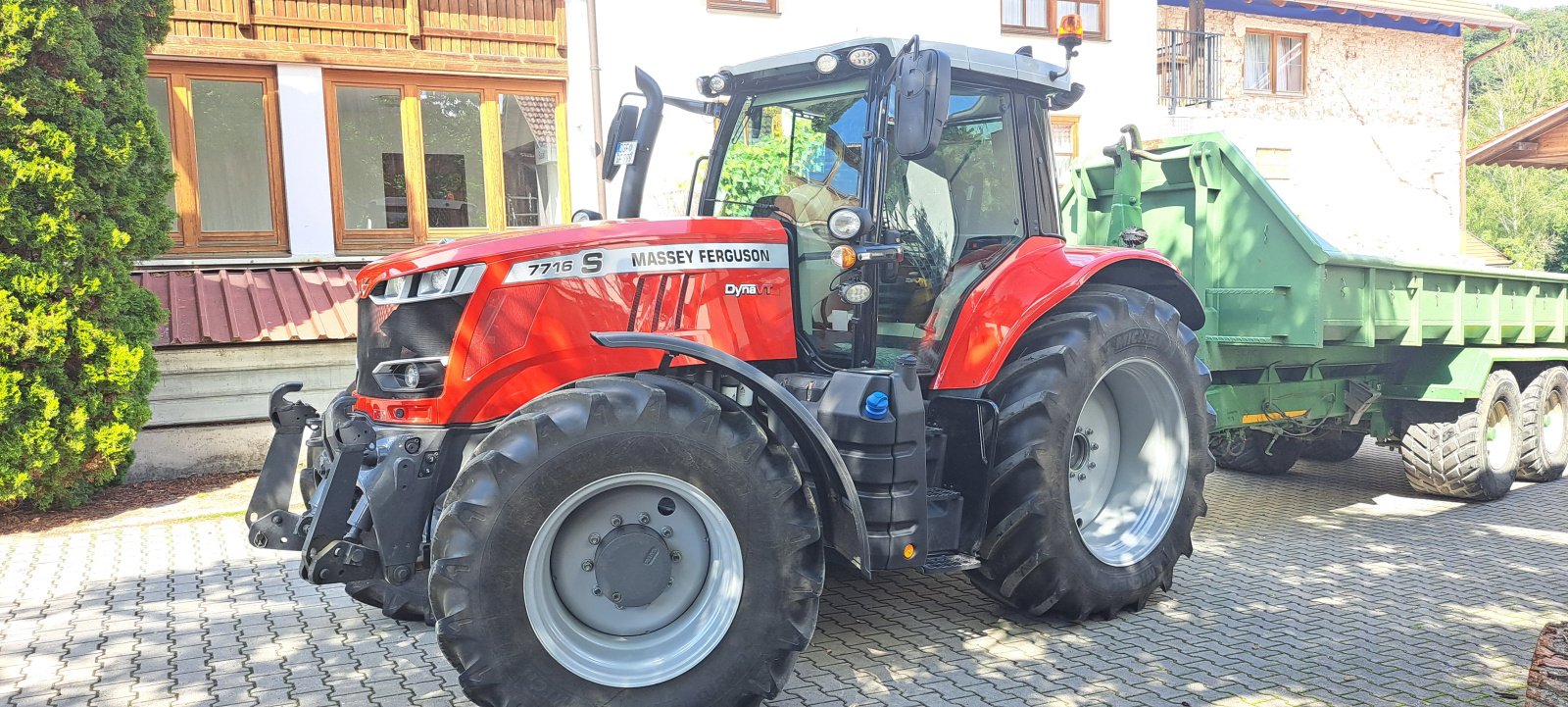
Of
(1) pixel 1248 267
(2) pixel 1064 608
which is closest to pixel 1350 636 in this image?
(2) pixel 1064 608

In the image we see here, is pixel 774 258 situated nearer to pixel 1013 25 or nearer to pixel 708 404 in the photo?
pixel 708 404

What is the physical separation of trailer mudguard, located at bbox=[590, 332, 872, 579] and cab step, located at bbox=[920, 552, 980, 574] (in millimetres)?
371

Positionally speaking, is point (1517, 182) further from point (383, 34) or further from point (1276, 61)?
point (383, 34)

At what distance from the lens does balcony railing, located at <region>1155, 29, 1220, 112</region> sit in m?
17.5

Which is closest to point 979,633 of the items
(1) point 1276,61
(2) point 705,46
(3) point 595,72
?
(3) point 595,72

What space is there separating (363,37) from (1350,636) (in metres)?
9.43

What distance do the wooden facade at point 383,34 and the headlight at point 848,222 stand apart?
7.69 meters

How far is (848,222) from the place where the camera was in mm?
4051

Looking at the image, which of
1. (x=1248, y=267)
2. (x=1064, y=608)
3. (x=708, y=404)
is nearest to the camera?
(x=708, y=404)

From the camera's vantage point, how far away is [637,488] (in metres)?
3.60

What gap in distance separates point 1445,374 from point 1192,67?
11.6 meters

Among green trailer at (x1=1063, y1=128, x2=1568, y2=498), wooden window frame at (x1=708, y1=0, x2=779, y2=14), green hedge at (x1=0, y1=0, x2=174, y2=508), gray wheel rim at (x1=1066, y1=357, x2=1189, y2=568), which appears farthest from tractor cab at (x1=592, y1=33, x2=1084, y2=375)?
wooden window frame at (x1=708, y1=0, x2=779, y2=14)

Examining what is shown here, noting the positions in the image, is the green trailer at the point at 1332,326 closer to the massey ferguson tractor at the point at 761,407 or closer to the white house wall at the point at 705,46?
the massey ferguson tractor at the point at 761,407

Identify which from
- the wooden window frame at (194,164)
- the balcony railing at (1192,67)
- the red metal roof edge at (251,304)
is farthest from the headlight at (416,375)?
the balcony railing at (1192,67)
